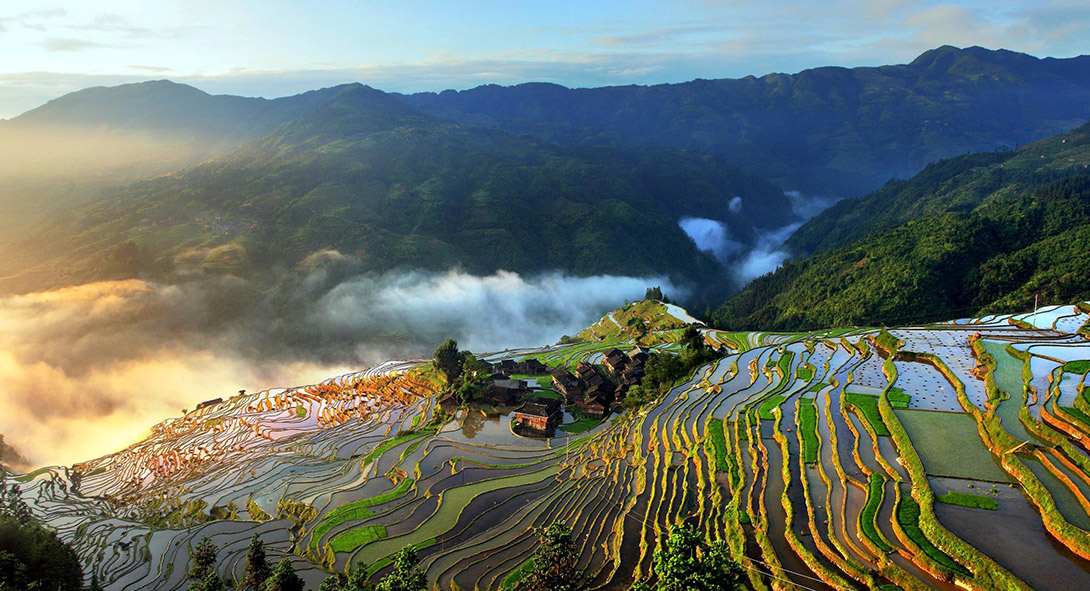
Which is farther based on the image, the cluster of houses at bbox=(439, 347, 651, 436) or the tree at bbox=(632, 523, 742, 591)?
the cluster of houses at bbox=(439, 347, 651, 436)

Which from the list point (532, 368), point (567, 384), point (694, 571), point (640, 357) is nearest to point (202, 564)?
point (694, 571)

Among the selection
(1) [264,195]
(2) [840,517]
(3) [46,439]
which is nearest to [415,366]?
(3) [46,439]

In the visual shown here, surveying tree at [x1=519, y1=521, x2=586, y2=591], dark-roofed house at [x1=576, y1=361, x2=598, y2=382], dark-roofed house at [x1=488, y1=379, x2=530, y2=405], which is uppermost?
tree at [x1=519, y1=521, x2=586, y2=591]

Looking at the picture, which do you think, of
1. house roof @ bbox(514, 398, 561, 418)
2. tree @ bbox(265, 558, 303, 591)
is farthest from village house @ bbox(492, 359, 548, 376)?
tree @ bbox(265, 558, 303, 591)

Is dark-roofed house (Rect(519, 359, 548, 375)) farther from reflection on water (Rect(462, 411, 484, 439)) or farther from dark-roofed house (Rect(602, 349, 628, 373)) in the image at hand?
reflection on water (Rect(462, 411, 484, 439))

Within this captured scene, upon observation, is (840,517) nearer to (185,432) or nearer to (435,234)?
(185,432)

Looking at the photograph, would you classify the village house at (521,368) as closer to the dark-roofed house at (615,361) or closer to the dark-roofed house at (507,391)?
the dark-roofed house at (615,361)
